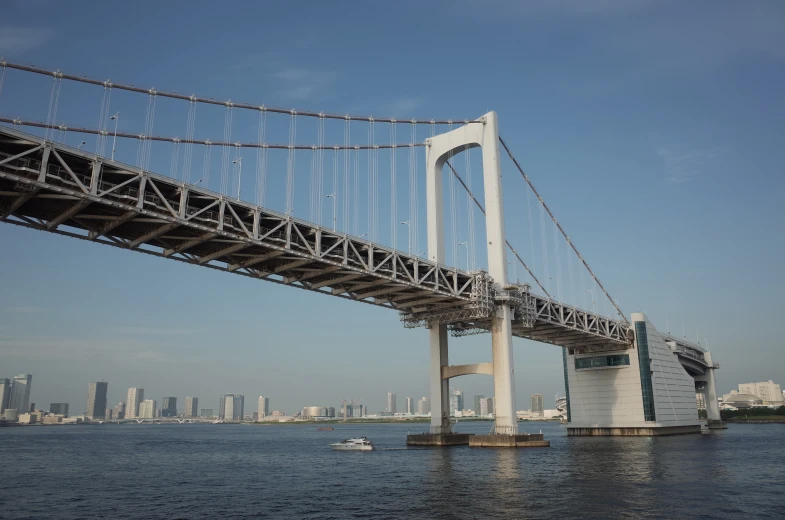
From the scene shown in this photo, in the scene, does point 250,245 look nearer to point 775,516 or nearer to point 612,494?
point 612,494

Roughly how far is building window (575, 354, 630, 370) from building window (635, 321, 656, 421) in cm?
186

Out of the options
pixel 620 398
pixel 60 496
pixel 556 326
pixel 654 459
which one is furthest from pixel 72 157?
pixel 620 398

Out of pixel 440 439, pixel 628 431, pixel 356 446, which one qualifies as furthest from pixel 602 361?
pixel 356 446

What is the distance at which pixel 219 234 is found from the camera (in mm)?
35531

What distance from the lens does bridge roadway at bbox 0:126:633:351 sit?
30.0 meters

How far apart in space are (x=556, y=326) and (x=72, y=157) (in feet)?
167

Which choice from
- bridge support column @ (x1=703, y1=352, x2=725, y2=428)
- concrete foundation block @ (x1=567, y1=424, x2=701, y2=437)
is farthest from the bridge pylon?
bridge support column @ (x1=703, y1=352, x2=725, y2=428)

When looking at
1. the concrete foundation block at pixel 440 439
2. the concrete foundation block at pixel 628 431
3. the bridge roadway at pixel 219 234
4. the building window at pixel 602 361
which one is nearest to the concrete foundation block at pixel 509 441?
the concrete foundation block at pixel 440 439

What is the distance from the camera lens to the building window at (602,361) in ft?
270

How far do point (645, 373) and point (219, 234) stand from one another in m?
63.1

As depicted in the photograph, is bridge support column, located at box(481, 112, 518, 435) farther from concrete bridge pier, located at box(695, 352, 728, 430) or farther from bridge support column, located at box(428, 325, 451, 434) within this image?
concrete bridge pier, located at box(695, 352, 728, 430)

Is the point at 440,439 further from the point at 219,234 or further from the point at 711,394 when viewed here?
the point at 711,394

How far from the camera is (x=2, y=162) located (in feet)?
89.9

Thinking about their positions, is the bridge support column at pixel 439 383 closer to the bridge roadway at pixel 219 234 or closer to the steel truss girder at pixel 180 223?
the bridge roadway at pixel 219 234
